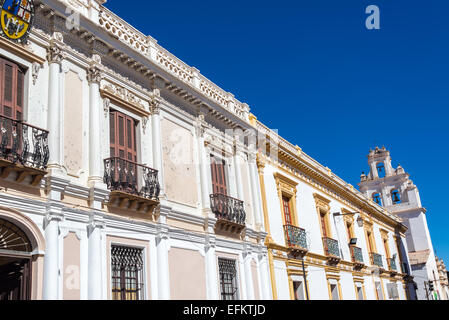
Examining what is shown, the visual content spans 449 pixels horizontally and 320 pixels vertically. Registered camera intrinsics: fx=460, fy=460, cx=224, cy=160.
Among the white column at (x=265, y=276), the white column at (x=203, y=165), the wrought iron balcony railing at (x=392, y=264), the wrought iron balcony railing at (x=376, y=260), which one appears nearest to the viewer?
→ the white column at (x=203, y=165)

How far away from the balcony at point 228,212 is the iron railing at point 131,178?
102 inches

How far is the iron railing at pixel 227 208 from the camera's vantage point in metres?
12.5

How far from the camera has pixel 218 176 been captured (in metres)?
13.6

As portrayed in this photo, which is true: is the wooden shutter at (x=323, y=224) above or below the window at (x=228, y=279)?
above

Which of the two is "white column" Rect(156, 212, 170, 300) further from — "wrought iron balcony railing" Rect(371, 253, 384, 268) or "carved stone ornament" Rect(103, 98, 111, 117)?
"wrought iron balcony railing" Rect(371, 253, 384, 268)

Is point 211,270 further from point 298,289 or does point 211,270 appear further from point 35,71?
point 35,71

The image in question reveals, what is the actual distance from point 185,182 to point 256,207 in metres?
3.56

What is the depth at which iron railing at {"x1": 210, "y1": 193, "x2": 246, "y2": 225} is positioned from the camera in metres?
12.5

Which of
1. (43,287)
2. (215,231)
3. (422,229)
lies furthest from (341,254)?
(422,229)

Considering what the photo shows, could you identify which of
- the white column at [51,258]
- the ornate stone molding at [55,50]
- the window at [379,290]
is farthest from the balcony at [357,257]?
the ornate stone molding at [55,50]

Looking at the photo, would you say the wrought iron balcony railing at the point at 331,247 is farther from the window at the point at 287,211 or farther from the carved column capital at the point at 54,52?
the carved column capital at the point at 54,52

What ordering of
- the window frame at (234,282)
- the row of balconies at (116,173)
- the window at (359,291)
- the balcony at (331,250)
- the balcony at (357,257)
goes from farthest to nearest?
the balcony at (357,257) < the window at (359,291) < the balcony at (331,250) < the window frame at (234,282) < the row of balconies at (116,173)

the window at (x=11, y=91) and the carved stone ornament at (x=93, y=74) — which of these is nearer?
the window at (x=11, y=91)

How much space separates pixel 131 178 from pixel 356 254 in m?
14.9
